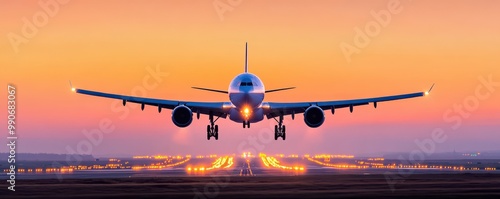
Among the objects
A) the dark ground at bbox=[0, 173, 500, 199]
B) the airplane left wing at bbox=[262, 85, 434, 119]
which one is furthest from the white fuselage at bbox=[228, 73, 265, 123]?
the dark ground at bbox=[0, 173, 500, 199]

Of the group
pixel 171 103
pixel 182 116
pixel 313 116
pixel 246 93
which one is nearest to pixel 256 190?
pixel 246 93

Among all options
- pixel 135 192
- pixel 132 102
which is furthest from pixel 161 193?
pixel 132 102

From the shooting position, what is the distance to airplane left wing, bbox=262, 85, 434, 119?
71.6 metres

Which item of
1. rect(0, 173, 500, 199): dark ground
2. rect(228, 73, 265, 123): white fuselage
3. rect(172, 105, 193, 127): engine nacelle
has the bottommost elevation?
rect(0, 173, 500, 199): dark ground

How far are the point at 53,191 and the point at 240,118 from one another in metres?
25.1

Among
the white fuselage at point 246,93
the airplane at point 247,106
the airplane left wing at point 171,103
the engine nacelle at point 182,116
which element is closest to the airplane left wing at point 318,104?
the airplane at point 247,106

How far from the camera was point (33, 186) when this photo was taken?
53.8 m

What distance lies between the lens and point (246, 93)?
2544 inches

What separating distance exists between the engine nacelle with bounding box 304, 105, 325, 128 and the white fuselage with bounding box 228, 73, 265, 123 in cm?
498

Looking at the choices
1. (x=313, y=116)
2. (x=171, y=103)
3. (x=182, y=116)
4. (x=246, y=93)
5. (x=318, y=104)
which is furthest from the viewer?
(x=318, y=104)

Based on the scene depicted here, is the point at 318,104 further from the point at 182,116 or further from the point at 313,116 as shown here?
the point at 182,116

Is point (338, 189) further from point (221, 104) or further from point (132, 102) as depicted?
point (132, 102)

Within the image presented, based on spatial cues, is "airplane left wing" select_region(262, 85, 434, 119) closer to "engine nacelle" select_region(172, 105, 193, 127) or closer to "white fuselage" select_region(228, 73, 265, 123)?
"white fuselage" select_region(228, 73, 265, 123)

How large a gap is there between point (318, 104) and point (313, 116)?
347 cm
